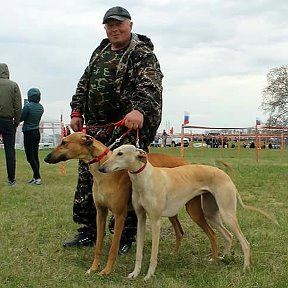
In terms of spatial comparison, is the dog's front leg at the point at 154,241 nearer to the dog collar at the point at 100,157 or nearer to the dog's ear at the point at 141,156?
the dog's ear at the point at 141,156

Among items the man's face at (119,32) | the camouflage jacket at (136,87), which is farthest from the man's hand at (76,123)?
the man's face at (119,32)

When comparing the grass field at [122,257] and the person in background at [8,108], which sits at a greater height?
the person in background at [8,108]

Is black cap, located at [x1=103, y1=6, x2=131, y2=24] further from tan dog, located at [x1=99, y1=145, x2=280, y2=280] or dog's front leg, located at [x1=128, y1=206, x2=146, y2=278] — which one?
dog's front leg, located at [x1=128, y1=206, x2=146, y2=278]

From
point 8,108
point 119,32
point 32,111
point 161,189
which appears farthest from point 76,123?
point 32,111

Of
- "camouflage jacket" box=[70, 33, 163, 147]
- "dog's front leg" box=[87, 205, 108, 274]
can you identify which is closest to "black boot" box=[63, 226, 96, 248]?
"dog's front leg" box=[87, 205, 108, 274]

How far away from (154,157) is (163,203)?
2.05 feet

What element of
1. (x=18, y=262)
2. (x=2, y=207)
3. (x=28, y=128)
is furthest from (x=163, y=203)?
(x=28, y=128)

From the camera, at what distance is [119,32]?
4.49m

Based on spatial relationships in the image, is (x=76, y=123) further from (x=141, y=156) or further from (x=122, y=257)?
(x=122, y=257)

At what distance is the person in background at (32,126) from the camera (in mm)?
9984

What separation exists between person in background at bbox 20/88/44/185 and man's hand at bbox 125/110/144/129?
20.1 feet

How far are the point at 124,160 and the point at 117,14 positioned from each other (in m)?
1.32

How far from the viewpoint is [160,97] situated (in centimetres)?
450

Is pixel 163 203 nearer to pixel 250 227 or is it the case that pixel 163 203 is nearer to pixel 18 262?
pixel 18 262
